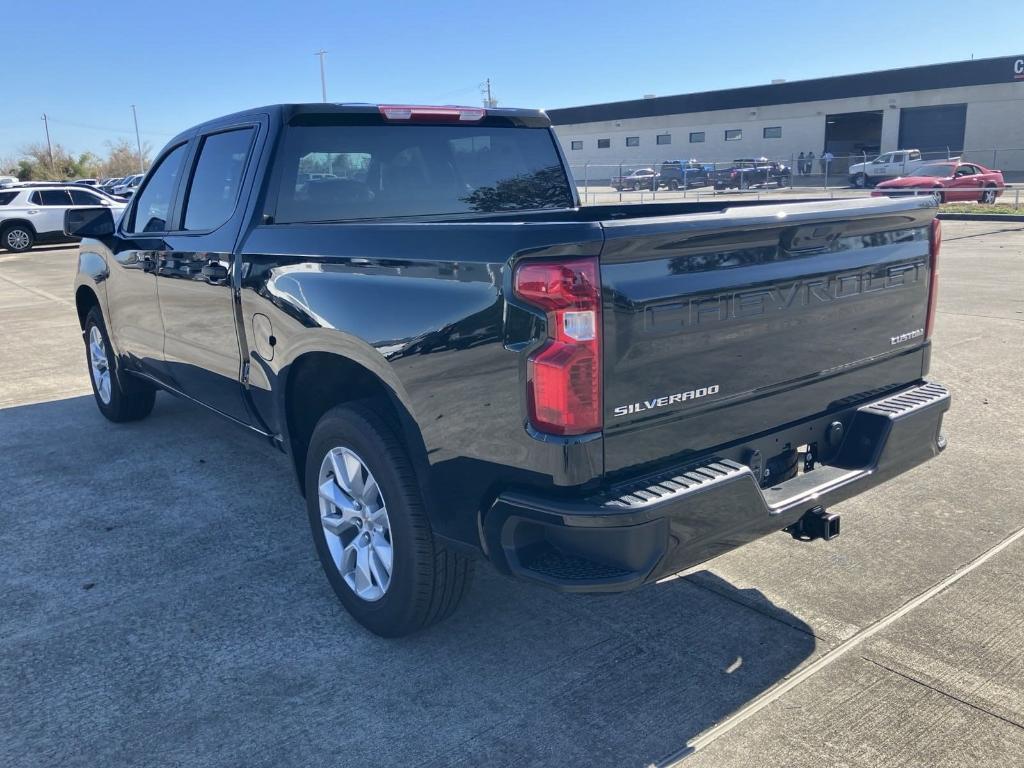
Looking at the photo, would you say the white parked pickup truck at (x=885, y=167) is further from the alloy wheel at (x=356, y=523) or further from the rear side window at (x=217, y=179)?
the alloy wheel at (x=356, y=523)

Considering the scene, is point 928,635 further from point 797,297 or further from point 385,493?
point 385,493

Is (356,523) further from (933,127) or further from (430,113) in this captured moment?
(933,127)

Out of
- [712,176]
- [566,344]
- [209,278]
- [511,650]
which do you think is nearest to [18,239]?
[209,278]

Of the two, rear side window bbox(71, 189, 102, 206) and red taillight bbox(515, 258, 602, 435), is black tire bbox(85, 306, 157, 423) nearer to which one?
red taillight bbox(515, 258, 602, 435)

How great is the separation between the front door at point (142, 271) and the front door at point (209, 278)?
0.19 meters

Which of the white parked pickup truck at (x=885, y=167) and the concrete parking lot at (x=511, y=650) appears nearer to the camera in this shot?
the concrete parking lot at (x=511, y=650)

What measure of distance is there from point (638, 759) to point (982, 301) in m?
9.54

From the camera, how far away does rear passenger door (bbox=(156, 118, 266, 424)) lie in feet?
13.3

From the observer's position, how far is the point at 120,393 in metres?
6.11

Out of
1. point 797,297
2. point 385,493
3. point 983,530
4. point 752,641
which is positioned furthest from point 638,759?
point 983,530

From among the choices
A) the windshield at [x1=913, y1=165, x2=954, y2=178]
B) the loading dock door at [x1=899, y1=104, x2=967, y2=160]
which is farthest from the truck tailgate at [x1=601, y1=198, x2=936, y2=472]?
the loading dock door at [x1=899, y1=104, x2=967, y2=160]

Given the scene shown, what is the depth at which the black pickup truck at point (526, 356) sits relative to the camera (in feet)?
8.22

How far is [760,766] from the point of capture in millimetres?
2586

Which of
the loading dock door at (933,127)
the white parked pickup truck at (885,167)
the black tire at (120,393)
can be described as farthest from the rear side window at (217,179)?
the loading dock door at (933,127)
